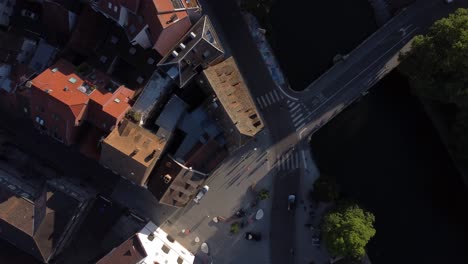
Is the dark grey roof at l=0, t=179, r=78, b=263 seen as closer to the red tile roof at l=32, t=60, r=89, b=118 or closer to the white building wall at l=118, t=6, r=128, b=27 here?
the red tile roof at l=32, t=60, r=89, b=118

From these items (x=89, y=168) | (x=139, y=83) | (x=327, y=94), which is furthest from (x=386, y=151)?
(x=89, y=168)

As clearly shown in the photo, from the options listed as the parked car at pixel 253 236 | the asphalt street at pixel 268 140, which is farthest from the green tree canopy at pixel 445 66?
the parked car at pixel 253 236

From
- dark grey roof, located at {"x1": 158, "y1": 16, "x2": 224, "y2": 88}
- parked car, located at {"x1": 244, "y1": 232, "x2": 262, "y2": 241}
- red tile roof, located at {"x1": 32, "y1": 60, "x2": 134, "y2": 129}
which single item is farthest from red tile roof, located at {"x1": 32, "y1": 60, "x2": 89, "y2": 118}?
parked car, located at {"x1": 244, "y1": 232, "x2": 262, "y2": 241}

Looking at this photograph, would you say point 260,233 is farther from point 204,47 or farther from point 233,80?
point 204,47

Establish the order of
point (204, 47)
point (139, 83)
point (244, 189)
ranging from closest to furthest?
point (204, 47)
point (139, 83)
point (244, 189)

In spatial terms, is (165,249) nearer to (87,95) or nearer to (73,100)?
(87,95)

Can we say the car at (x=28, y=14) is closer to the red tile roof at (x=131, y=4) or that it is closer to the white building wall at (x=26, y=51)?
the white building wall at (x=26, y=51)
